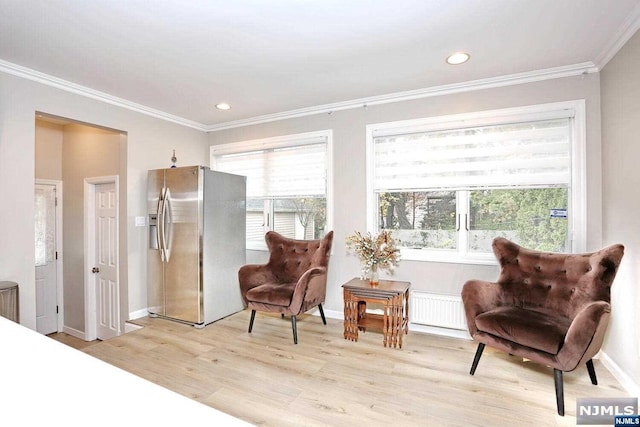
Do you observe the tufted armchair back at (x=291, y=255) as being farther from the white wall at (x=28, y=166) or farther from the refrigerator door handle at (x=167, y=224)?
the white wall at (x=28, y=166)

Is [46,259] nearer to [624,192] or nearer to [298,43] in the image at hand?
[298,43]

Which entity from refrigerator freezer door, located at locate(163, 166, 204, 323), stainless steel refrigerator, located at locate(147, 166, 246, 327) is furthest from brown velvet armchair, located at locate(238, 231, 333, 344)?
refrigerator freezer door, located at locate(163, 166, 204, 323)

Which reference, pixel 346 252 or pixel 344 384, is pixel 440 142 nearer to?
pixel 346 252

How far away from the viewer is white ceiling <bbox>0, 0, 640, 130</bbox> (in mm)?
2084

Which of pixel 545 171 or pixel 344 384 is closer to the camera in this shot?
pixel 344 384

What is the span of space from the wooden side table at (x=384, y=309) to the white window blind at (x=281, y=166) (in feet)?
4.47

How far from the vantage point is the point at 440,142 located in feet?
11.1

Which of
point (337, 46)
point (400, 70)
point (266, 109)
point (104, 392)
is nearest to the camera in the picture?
point (104, 392)

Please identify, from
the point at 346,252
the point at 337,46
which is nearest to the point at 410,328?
the point at 346,252

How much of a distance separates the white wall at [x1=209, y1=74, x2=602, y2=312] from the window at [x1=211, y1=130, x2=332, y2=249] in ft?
0.50

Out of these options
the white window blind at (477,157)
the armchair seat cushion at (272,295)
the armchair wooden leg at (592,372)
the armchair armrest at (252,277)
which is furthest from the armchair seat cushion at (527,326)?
the armchair armrest at (252,277)

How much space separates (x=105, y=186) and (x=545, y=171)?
16.4 feet

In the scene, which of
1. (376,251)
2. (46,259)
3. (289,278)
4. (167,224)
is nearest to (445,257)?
(376,251)

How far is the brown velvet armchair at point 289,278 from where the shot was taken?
315cm
